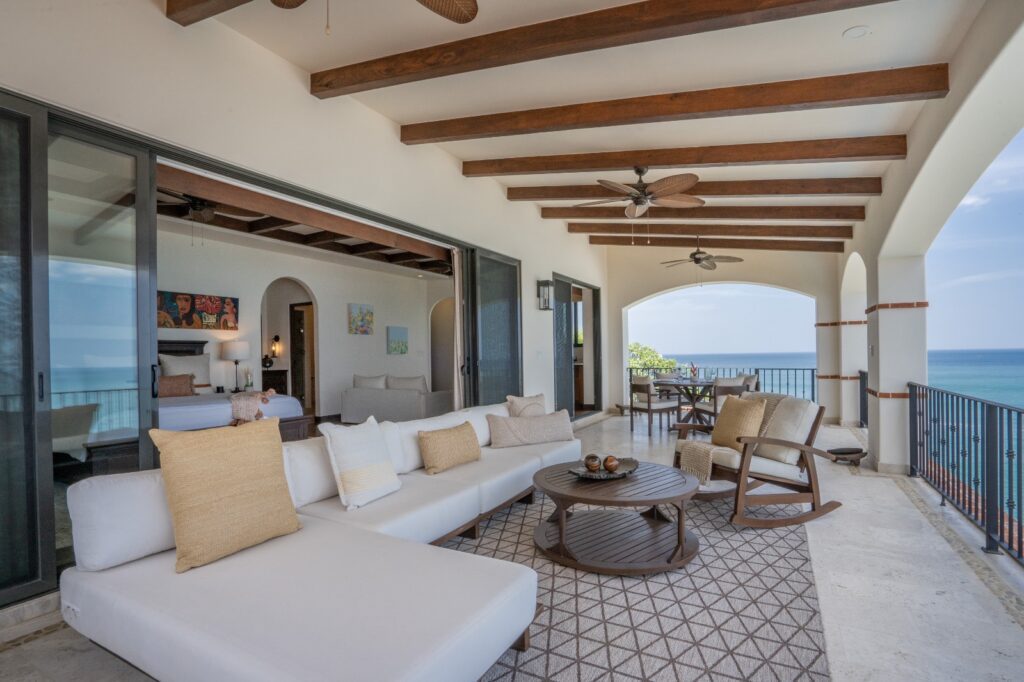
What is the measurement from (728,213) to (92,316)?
644 centimetres

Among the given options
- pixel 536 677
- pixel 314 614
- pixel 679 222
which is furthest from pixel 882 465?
pixel 314 614

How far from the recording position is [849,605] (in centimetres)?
255

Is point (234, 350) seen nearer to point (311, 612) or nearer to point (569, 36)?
point (569, 36)

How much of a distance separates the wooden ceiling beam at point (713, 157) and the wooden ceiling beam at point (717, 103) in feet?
3.22

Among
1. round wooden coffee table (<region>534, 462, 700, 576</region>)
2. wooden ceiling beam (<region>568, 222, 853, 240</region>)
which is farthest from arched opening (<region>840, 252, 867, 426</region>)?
round wooden coffee table (<region>534, 462, 700, 576</region>)

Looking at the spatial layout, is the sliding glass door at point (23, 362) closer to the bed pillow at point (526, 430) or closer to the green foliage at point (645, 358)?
the bed pillow at point (526, 430)

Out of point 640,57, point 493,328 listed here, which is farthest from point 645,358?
point 640,57

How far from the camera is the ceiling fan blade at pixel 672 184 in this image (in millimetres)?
4406

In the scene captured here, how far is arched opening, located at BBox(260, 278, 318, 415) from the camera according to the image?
9.64m

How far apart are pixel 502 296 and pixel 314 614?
5091 mm

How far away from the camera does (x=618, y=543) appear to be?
10.5ft

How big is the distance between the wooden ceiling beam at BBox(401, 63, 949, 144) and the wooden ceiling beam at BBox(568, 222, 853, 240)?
13.3 feet

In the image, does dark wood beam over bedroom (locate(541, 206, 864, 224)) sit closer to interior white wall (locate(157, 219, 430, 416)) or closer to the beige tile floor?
the beige tile floor

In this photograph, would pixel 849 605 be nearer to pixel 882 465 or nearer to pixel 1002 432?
pixel 1002 432
